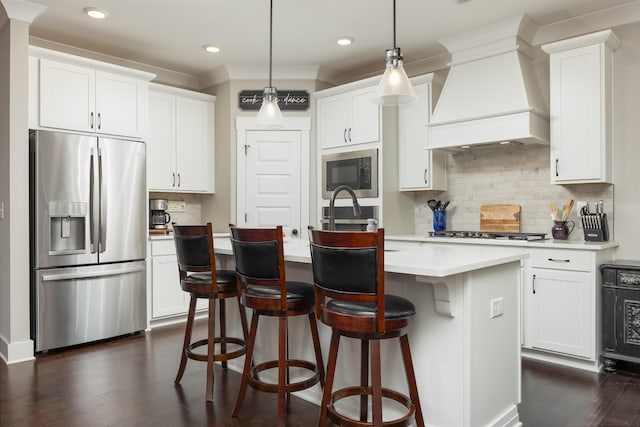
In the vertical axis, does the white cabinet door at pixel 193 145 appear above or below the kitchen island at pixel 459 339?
above

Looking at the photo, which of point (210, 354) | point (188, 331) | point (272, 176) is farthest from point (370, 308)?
point (272, 176)

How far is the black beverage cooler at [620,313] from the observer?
3.14 meters

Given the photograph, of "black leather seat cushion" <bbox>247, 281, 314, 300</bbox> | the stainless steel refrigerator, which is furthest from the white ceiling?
"black leather seat cushion" <bbox>247, 281, 314, 300</bbox>

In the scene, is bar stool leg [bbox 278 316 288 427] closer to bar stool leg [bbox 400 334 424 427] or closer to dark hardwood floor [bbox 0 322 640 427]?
dark hardwood floor [bbox 0 322 640 427]

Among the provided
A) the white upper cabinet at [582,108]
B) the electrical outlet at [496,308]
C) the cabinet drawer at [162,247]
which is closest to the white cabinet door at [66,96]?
the cabinet drawer at [162,247]

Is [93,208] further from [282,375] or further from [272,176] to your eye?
[282,375]

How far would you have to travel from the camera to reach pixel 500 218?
4.28 metres

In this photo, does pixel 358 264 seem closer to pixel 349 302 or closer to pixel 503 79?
pixel 349 302

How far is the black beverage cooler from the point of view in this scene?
3.14 meters

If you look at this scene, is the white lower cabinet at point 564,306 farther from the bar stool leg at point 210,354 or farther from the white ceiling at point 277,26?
the bar stool leg at point 210,354

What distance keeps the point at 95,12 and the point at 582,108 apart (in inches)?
158

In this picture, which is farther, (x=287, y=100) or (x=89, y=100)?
(x=287, y=100)

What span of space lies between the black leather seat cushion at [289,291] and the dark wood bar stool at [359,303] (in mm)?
323

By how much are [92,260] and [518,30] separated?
163 inches
